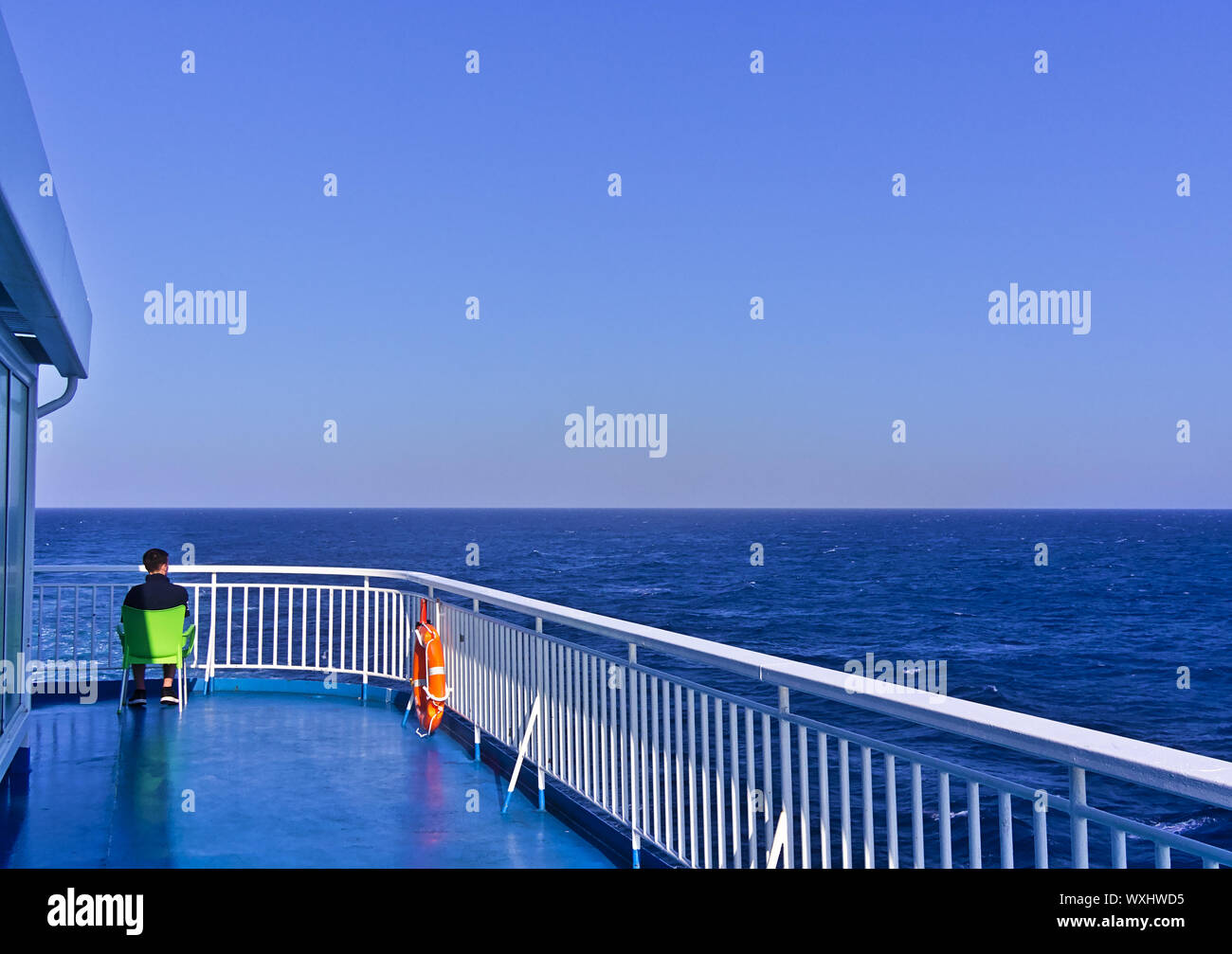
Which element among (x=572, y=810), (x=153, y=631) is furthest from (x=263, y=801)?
(x=153, y=631)

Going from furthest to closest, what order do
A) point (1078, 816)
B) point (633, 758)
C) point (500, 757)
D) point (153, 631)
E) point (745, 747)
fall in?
point (153, 631) → point (500, 757) → point (633, 758) → point (745, 747) → point (1078, 816)

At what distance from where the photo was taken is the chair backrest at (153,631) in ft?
21.4

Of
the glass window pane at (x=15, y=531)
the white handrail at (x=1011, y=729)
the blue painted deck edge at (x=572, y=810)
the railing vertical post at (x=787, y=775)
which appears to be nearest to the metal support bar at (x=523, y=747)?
the blue painted deck edge at (x=572, y=810)

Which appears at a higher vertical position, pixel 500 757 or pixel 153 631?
pixel 153 631

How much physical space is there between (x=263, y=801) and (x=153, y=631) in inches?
89.2

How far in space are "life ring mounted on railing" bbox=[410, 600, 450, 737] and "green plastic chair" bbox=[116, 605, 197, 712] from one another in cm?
176

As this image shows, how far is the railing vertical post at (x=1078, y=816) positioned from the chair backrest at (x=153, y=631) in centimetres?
621

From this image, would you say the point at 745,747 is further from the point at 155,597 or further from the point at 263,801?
the point at 155,597

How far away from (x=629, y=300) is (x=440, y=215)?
1092cm

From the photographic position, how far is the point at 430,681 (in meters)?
6.11

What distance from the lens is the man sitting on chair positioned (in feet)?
21.5

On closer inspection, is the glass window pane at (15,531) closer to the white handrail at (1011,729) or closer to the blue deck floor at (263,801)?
the blue deck floor at (263,801)

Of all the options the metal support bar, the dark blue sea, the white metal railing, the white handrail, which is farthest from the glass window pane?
the dark blue sea

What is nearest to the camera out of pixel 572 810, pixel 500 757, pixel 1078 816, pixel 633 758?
pixel 1078 816
